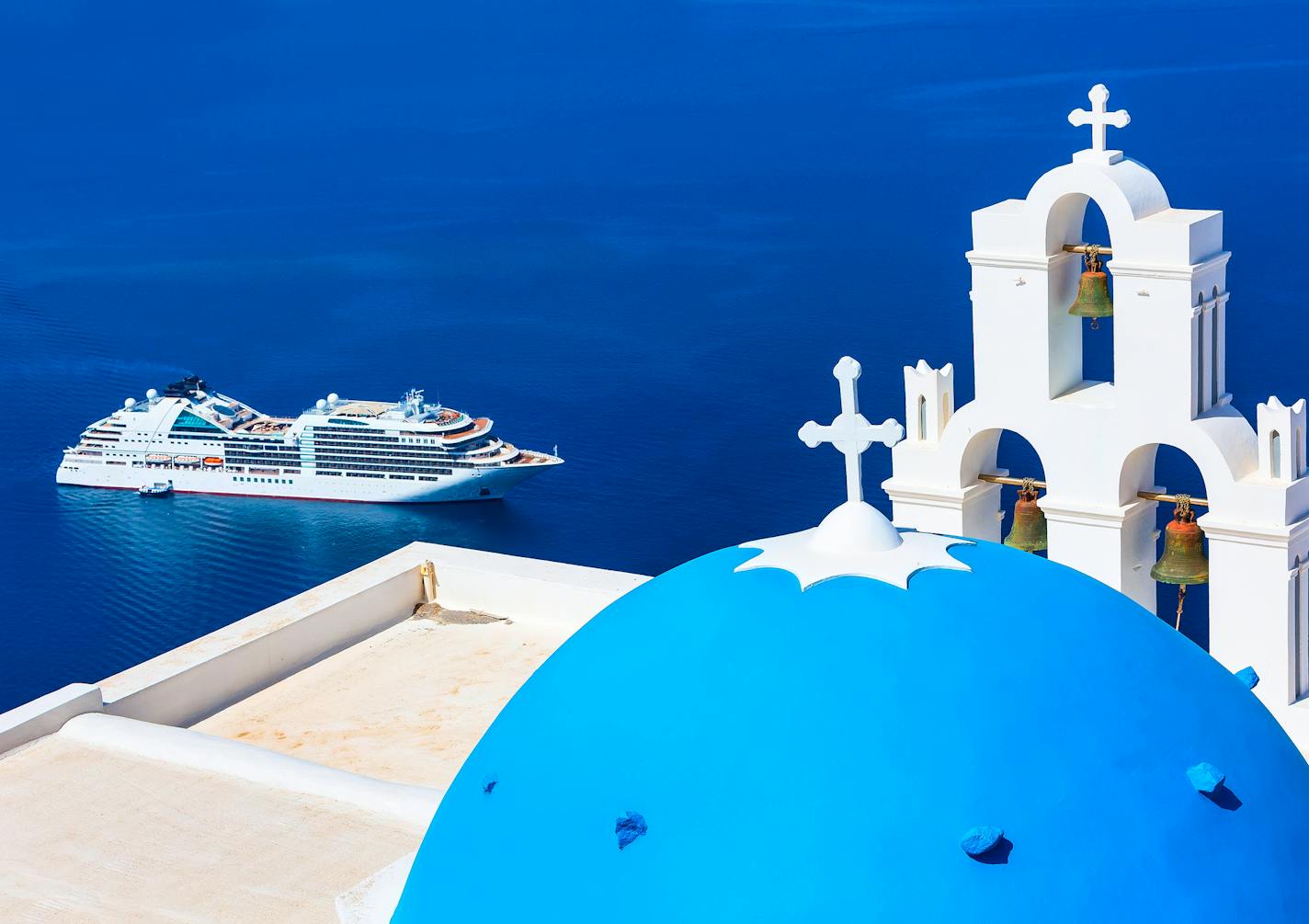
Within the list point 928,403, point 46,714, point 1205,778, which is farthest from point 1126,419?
point 46,714

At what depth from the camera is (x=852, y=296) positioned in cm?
4719

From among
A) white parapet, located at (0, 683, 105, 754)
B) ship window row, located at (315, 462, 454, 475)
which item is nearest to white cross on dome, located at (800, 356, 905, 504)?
white parapet, located at (0, 683, 105, 754)

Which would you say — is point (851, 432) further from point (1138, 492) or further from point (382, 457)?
point (382, 457)

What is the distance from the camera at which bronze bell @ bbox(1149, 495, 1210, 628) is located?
333 inches

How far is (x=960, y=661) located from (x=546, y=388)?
41859mm

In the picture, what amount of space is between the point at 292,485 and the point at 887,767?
47.2m

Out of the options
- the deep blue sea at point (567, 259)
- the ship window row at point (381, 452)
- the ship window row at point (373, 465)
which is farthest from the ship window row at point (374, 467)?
the deep blue sea at point (567, 259)

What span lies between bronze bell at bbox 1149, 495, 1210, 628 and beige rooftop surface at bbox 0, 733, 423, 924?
3517mm

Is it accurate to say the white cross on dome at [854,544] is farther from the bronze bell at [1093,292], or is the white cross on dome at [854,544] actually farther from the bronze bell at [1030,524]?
the bronze bell at [1030,524]

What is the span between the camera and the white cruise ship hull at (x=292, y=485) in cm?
4838

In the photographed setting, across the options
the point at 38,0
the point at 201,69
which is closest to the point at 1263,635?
the point at 201,69

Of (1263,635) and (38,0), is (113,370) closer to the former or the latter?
(1263,635)

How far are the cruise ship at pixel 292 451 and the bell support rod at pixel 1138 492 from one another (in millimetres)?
36874

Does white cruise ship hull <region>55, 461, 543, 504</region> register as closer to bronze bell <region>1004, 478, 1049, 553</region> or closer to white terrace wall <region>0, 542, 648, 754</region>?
white terrace wall <region>0, 542, 648, 754</region>
